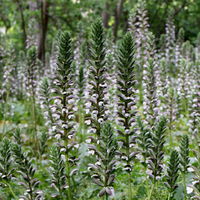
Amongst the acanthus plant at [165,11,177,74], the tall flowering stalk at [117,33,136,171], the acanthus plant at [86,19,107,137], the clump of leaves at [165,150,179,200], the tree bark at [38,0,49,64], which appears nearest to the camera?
the clump of leaves at [165,150,179,200]

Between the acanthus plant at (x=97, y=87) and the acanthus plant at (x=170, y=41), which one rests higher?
the acanthus plant at (x=170, y=41)

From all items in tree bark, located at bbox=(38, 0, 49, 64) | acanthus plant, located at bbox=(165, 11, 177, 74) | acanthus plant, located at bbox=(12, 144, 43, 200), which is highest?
tree bark, located at bbox=(38, 0, 49, 64)

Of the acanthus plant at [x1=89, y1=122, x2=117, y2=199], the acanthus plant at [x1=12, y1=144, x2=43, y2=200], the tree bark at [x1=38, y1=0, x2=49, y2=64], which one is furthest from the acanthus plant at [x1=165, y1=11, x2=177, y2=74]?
the acanthus plant at [x1=12, y1=144, x2=43, y2=200]

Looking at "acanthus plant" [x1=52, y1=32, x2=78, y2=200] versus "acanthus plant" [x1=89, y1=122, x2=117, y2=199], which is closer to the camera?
"acanthus plant" [x1=89, y1=122, x2=117, y2=199]

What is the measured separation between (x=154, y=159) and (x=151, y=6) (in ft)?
45.0

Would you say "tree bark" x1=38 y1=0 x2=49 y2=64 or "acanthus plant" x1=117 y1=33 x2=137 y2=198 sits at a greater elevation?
"tree bark" x1=38 y1=0 x2=49 y2=64

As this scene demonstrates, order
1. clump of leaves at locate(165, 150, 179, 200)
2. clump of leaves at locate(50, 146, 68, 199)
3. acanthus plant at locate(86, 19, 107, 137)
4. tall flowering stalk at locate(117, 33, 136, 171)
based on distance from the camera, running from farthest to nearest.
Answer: acanthus plant at locate(86, 19, 107, 137), tall flowering stalk at locate(117, 33, 136, 171), clump of leaves at locate(50, 146, 68, 199), clump of leaves at locate(165, 150, 179, 200)

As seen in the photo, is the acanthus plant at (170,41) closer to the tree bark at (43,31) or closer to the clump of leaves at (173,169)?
the tree bark at (43,31)

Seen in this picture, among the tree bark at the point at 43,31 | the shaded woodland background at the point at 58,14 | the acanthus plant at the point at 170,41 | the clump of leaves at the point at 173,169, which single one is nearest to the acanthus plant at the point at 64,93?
Answer: the clump of leaves at the point at 173,169

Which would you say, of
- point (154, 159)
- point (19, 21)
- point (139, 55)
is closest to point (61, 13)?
point (19, 21)

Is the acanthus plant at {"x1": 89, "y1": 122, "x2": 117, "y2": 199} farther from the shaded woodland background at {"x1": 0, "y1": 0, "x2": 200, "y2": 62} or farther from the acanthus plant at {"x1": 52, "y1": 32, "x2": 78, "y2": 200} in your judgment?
the shaded woodland background at {"x1": 0, "y1": 0, "x2": 200, "y2": 62}

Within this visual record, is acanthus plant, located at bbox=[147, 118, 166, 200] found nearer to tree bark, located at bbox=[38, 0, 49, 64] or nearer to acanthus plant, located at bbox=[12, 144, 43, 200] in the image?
acanthus plant, located at bbox=[12, 144, 43, 200]

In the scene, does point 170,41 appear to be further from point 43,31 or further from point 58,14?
point 58,14

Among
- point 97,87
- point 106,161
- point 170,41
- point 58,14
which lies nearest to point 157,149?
point 106,161
